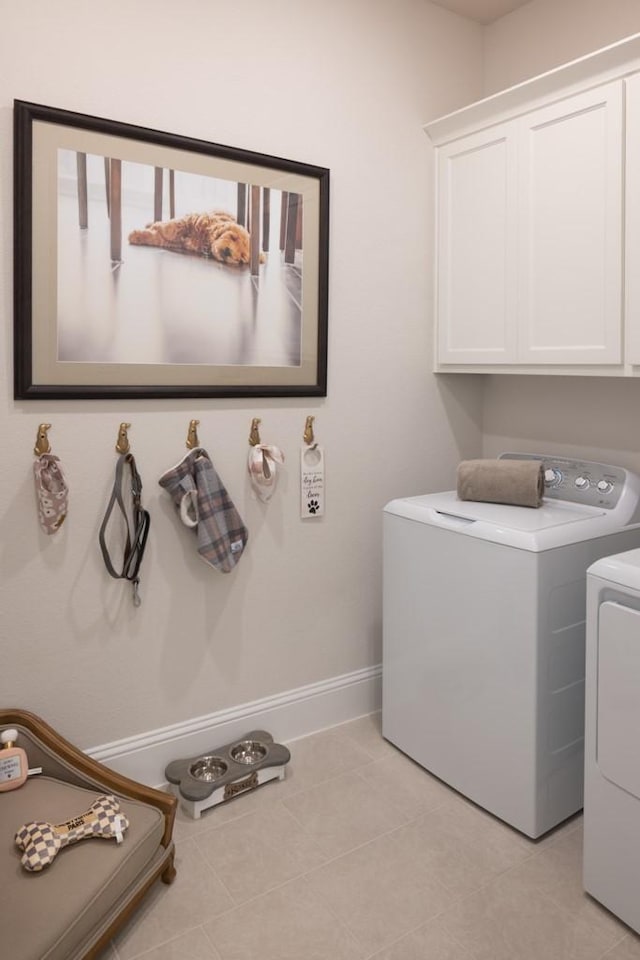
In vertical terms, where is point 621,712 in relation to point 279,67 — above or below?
below

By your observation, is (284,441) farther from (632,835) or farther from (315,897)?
(632,835)

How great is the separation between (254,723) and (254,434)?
954 mm

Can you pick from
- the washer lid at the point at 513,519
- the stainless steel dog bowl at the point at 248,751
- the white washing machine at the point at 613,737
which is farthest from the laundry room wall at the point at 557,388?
the stainless steel dog bowl at the point at 248,751

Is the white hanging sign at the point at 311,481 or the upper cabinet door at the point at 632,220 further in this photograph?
the white hanging sign at the point at 311,481

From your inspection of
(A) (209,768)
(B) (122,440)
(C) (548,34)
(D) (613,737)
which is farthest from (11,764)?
(C) (548,34)

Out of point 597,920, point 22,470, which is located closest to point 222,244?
point 22,470

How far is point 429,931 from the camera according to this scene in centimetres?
162

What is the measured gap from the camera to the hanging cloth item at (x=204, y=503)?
6.86 feet

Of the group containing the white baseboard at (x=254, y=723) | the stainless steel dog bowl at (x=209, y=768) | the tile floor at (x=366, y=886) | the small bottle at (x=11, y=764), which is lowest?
the tile floor at (x=366, y=886)

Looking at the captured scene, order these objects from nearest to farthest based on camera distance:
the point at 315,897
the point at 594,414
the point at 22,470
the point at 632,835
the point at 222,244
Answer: the point at 632,835 < the point at 315,897 < the point at 22,470 < the point at 222,244 < the point at 594,414

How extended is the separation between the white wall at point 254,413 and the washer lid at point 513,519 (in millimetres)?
353

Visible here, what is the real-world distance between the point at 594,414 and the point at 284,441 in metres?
1.06

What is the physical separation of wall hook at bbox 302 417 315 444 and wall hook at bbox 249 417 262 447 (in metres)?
0.18

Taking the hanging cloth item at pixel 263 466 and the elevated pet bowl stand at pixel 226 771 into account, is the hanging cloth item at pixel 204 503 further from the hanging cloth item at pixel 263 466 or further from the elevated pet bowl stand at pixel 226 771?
the elevated pet bowl stand at pixel 226 771
